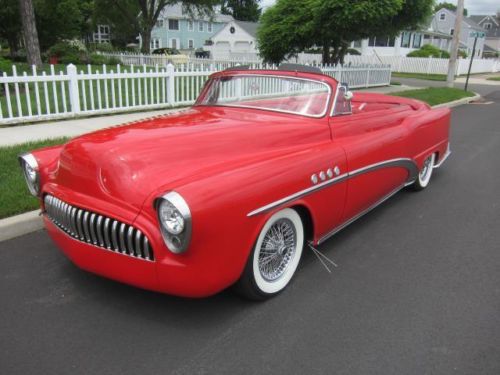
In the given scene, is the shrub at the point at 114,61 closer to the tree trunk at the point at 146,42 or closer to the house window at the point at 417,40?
the tree trunk at the point at 146,42

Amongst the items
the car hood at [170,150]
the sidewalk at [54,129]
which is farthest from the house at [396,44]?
the car hood at [170,150]

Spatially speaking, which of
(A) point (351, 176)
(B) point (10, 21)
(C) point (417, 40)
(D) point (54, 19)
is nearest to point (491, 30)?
(C) point (417, 40)

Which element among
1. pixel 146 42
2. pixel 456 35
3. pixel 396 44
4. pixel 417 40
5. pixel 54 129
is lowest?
pixel 54 129

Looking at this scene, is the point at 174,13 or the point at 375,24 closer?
the point at 375,24

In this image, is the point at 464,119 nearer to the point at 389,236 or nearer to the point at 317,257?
the point at 389,236

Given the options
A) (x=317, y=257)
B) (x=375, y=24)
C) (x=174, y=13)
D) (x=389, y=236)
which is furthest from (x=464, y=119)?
(x=174, y=13)

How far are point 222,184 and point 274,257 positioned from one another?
2.46 ft

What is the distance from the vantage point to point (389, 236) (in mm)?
4125

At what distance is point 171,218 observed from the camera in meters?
2.36

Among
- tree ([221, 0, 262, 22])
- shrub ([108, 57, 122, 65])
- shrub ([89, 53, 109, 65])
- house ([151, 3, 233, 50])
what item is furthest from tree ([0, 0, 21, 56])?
tree ([221, 0, 262, 22])

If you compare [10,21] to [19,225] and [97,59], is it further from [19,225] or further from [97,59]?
[19,225]

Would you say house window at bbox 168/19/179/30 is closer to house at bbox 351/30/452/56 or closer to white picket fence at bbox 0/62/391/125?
house at bbox 351/30/452/56

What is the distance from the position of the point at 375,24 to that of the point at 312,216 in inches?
515

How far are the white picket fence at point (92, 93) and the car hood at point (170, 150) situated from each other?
4.02 metres
